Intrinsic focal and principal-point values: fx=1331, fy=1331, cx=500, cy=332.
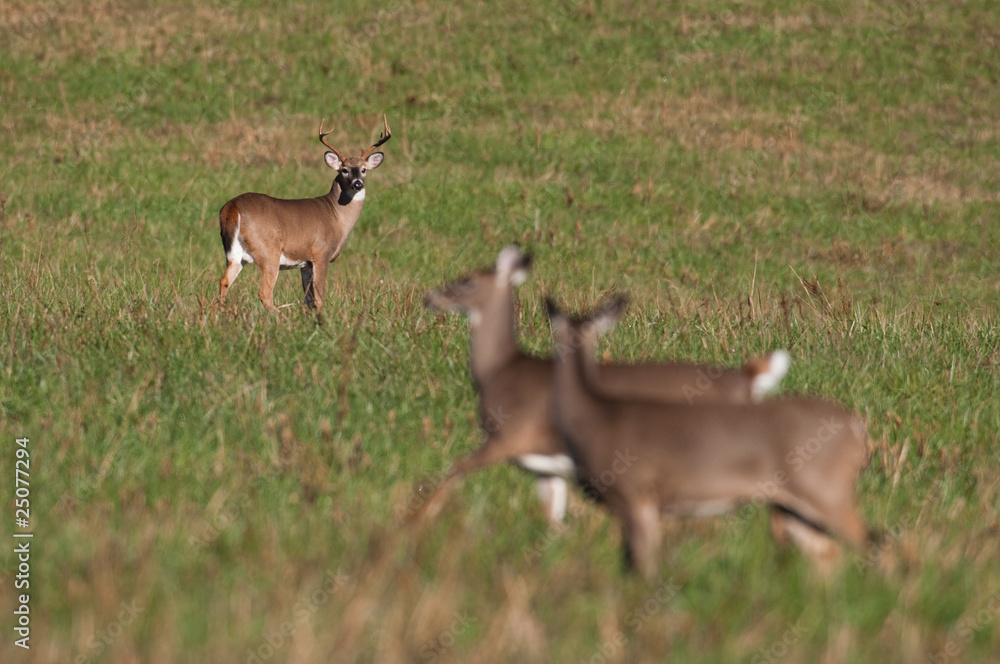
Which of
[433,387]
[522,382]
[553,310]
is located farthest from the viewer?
[433,387]

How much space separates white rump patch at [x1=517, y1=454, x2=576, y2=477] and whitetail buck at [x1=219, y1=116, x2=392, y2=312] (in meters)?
7.25

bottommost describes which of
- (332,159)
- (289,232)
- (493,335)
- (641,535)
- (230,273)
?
(230,273)

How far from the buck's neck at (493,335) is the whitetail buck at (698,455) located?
576mm

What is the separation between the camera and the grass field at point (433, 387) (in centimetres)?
352

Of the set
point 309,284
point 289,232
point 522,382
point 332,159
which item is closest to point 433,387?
point 522,382

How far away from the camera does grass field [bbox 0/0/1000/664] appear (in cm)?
352

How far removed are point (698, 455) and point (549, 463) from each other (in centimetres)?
53

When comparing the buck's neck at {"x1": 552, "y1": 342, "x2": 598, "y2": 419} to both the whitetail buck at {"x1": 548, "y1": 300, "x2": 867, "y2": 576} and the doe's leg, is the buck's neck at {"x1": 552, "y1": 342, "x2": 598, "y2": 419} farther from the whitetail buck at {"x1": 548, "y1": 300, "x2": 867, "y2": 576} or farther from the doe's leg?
the doe's leg

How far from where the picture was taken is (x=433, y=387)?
6547 millimetres

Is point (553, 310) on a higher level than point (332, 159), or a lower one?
higher

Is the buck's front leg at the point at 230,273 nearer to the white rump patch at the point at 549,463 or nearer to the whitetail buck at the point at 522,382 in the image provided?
the whitetail buck at the point at 522,382

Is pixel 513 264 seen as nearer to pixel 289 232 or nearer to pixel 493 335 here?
pixel 493 335

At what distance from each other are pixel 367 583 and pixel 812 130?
22.3 meters

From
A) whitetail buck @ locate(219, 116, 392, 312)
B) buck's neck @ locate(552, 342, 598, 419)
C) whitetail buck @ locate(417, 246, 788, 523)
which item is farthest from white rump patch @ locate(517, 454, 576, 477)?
whitetail buck @ locate(219, 116, 392, 312)
